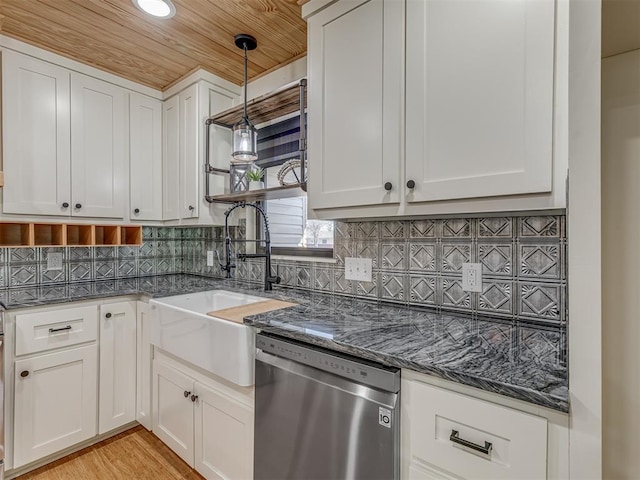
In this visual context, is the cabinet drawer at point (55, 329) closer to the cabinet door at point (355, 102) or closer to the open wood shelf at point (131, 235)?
the open wood shelf at point (131, 235)

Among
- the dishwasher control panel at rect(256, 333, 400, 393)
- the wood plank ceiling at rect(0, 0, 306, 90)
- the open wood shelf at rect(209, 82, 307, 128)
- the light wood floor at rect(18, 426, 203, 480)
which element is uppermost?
the wood plank ceiling at rect(0, 0, 306, 90)

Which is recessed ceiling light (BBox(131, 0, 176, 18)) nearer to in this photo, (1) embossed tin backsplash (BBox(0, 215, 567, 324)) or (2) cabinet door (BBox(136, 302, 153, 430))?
(1) embossed tin backsplash (BBox(0, 215, 567, 324))

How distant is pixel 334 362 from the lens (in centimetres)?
103

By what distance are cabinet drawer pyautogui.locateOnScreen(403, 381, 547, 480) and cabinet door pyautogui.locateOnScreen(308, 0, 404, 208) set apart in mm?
706

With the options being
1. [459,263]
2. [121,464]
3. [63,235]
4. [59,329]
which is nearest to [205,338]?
[59,329]

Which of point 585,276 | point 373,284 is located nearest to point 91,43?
point 373,284

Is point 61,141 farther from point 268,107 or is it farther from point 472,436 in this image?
point 472,436

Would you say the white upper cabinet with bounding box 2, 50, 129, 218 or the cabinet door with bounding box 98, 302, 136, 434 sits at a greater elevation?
the white upper cabinet with bounding box 2, 50, 129, 218

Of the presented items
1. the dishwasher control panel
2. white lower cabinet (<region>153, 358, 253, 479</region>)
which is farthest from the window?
white lower cabinet (<region>153, 358, 253, 479</region>)

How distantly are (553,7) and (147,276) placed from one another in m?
2.88

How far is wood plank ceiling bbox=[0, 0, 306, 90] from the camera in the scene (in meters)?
1.54

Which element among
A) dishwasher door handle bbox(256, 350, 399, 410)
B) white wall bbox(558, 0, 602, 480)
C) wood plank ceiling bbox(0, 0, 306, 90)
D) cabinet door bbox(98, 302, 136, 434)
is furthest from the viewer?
cabinet door bbox(98, 302, 136, 434)

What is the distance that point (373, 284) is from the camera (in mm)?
1641

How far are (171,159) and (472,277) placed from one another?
2.16 m
